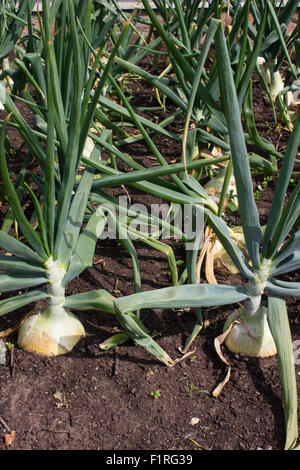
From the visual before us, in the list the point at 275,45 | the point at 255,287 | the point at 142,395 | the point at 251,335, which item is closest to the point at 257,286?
the point at 255,287

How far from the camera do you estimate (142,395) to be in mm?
1452

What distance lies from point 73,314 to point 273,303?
1.82ft

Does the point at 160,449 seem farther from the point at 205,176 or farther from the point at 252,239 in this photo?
A: the point at 205,176

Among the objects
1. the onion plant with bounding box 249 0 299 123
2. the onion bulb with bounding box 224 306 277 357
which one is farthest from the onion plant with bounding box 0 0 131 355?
the onion plant with bounding box 249 0 299 123

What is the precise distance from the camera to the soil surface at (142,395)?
135 cm

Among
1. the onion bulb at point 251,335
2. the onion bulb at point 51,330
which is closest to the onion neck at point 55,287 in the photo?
the onion bulb at point 51,330

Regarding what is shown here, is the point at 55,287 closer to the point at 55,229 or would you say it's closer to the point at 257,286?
the point at 55,229

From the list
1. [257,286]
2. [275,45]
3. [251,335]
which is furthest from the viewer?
[275,45]

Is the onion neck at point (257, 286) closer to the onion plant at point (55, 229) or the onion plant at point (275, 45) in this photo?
the onion plant at point (55, 229)

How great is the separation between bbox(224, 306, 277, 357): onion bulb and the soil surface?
1.0 inches

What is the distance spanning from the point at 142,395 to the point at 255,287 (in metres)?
0.40

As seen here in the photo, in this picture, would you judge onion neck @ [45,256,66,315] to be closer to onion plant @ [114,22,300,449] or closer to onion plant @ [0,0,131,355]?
onion plant @ [0,0,131,355]

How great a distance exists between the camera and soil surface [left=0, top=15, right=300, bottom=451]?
1352 mm

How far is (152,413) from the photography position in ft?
4.63
